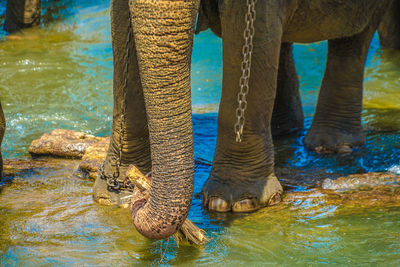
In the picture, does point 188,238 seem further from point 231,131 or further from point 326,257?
point 231,131

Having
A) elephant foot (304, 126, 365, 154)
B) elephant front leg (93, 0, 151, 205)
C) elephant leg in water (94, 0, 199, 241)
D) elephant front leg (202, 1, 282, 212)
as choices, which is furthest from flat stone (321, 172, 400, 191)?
Answer: elephant leg in water (94, 0, 199, 241)

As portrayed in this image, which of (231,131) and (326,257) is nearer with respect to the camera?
(326,257)

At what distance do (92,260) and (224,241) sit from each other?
695mm

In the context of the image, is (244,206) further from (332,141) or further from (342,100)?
(342,100)

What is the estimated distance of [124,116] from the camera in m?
4.09

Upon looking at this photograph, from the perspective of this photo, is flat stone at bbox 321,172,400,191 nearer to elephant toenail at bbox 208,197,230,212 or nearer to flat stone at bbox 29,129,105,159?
elephant toenail at bbox 208,197,230,212

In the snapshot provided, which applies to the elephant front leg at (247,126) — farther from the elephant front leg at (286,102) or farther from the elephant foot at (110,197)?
the elephant front leg at (286,102)

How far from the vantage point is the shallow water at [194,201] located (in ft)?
11.0

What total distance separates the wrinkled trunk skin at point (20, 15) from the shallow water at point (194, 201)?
4.80ft

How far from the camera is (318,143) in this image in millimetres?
5598

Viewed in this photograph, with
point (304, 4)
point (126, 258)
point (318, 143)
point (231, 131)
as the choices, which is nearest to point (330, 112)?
point (318, 143)

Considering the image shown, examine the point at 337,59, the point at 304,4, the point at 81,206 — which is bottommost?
the point at 81,206

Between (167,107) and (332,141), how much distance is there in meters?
3.01

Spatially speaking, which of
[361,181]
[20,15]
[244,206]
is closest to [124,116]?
[244,206]
